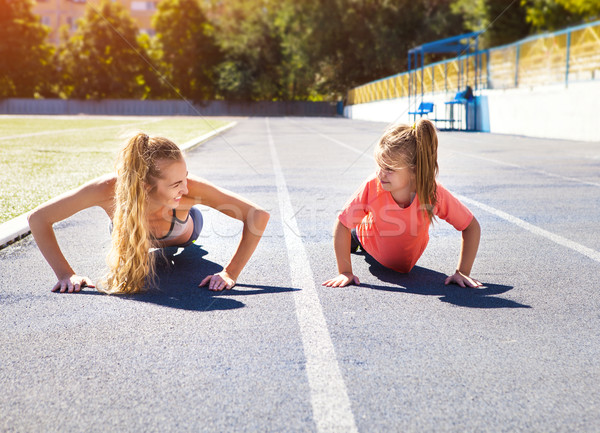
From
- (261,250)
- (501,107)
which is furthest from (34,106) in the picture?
(261,250)

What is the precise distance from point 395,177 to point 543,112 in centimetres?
2063

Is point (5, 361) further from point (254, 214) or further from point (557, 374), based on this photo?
point (557, 374)

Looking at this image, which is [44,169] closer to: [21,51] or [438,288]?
[438,288]

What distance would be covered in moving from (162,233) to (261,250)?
112 cm

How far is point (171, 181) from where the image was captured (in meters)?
3.99

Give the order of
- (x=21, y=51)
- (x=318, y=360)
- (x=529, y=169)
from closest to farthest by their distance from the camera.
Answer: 1. (x=318, y=360)
2. (x=529, y=169)
3. (x=21, y=51)

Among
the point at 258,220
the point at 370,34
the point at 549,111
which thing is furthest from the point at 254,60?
the point at 258,220

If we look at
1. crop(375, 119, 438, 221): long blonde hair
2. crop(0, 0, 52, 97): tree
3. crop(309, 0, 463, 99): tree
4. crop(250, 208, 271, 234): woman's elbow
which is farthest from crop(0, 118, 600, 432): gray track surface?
crop(0, 0, 52, 97): tree

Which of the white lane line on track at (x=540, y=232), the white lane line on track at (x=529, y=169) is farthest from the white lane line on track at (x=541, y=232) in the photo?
the white lane line on track at (x=529, y=169)

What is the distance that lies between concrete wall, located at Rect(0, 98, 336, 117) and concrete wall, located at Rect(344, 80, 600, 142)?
1735 inches

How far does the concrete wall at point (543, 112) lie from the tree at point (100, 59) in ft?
168

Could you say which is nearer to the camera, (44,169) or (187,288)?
(187,288)

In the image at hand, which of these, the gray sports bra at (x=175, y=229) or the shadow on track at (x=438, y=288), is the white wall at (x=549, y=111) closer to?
the shadow on track at (x=438, y=288)

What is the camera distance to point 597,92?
19.3m
